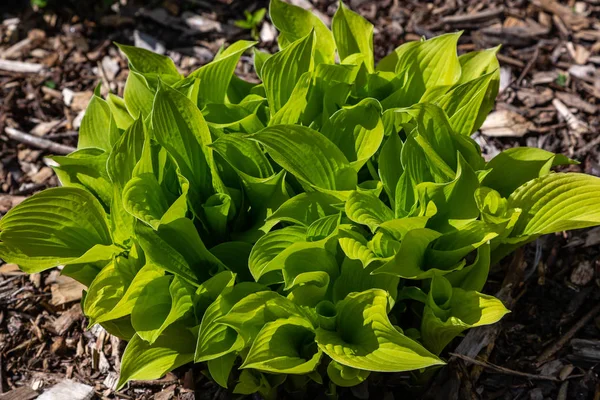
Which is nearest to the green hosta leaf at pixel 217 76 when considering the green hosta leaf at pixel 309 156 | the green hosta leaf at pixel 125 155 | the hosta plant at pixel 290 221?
the hosta plant at pixel 290 221

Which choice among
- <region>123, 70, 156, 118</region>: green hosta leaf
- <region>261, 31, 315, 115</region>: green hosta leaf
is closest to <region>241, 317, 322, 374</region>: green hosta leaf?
<region>261, 31, 315, 115</region>: green hosta leaf

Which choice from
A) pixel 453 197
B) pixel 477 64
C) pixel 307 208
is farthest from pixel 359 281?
pixel 477 64

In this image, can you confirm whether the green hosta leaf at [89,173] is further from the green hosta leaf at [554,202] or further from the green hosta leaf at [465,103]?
the green hosta leaf at [554,202]

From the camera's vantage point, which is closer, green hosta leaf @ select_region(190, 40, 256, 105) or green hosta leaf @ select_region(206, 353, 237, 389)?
green hosta leaf @ select_region(206, 353, 237, 389)

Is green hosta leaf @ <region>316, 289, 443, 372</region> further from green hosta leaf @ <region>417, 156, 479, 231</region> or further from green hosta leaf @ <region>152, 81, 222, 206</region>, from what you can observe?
green hosta leaf @ <region>152, 81, 222, 206</region>

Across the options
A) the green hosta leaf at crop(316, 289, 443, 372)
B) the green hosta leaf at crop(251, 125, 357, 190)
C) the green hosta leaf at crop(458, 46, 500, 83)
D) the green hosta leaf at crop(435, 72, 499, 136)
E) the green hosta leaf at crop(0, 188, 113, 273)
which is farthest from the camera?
the green hosta leaf at crop(458, 46, 500, 83)

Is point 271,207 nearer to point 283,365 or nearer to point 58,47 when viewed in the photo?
point 283,365
